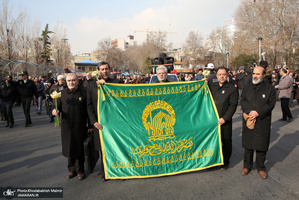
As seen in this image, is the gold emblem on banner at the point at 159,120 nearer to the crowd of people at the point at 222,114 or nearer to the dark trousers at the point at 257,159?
the crowd of people at the point at 222,114

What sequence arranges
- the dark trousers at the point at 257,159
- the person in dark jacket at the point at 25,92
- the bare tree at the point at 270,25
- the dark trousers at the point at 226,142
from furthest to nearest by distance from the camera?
the bare tree at the point at 270,25
the person in dark jacket at the point at 25,92
the dark trousers at the point at 226,142
the dark trousers at the point at 257,159

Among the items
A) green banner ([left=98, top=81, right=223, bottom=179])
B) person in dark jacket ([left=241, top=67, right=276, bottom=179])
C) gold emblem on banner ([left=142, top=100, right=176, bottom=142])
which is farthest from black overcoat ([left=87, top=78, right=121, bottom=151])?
person in dark jacket ([left=241, top=67, right=276, bottom=179])

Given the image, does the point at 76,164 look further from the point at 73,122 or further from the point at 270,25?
the point at 270,25

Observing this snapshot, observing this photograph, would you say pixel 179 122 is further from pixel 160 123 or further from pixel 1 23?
pixel 1 23

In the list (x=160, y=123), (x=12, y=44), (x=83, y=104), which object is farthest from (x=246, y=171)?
(x=12, y=44)

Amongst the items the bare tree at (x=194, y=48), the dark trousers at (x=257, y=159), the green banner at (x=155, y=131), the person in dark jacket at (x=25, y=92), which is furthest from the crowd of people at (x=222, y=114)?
the bare tree at (x=194, y=48)

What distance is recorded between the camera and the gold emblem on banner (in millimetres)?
4121

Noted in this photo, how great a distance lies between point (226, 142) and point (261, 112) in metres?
0.88

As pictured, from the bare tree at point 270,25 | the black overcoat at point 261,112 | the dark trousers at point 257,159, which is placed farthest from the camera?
the bare tree at point 270,25

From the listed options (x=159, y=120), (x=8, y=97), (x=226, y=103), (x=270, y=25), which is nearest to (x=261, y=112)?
(x=226, y=103)

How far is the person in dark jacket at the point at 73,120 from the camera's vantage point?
4.10 m

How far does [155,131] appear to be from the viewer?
4133 mm

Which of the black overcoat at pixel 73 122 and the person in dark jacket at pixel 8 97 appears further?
the person in dark jacket at pixel 8 97

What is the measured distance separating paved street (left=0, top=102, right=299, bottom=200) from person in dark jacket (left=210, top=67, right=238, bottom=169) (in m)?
0.48
